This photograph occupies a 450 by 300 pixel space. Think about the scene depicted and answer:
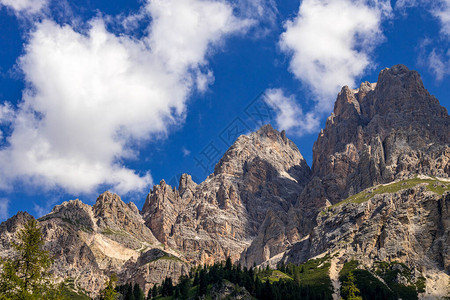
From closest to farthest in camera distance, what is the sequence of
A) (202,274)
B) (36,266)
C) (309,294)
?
(36,266)
(309,294)
(202,274)

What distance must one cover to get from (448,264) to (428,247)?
15329 mm

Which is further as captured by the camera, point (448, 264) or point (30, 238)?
point (448, 264)

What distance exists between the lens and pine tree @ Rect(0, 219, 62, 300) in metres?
34.4

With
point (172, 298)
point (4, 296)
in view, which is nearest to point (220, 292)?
point (172, 298)

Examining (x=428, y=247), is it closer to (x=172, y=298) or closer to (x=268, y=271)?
(x=268, y=271)

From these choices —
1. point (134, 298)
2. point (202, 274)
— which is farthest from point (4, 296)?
point (202, 274)

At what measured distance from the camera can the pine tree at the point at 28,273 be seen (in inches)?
1353

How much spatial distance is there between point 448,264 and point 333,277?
4753 centimetres

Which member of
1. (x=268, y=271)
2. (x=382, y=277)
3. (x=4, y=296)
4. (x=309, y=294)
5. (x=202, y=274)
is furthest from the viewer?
(x=268, y=271)

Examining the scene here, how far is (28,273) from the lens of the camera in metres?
36.2

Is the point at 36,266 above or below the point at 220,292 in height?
below

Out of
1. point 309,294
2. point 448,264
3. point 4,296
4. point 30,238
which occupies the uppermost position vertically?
point 448,264

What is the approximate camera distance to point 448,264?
607 feet

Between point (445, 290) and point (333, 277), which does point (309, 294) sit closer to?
point (333, 277)
